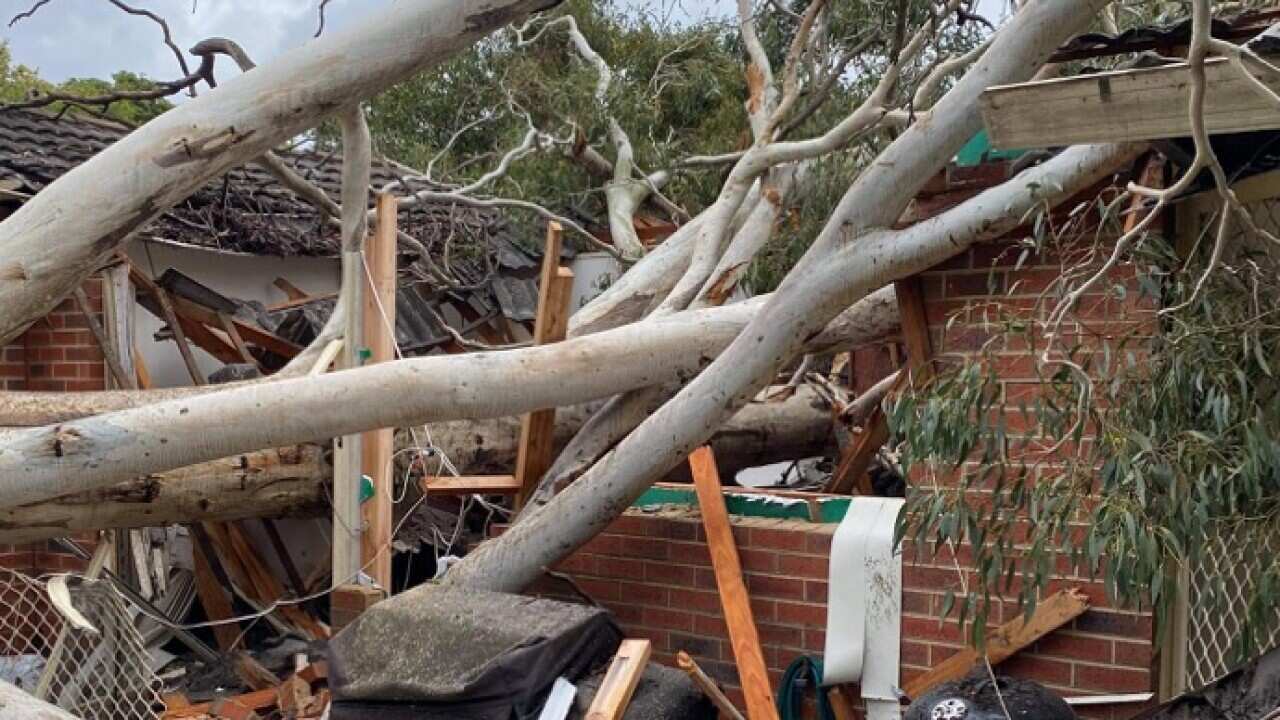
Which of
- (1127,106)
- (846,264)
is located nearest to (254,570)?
(846,264)

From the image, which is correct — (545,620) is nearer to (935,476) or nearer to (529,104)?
(935,476)

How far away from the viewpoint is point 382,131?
16.5 meters

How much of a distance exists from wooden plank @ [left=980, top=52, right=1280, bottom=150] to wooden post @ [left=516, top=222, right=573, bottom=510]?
285 cm

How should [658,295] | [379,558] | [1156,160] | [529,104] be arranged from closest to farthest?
[1156,160], [379,558], [658,295], [529,104]

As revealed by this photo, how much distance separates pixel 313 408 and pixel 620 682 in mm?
1536

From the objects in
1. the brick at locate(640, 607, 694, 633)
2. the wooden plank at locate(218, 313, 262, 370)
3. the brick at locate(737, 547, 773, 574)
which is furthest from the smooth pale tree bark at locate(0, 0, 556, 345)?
the wooden plank at locate(218, 313, 262, 370)

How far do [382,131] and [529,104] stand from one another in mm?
3200

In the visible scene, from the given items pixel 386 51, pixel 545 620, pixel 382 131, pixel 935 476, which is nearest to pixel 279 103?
pixel 386 51

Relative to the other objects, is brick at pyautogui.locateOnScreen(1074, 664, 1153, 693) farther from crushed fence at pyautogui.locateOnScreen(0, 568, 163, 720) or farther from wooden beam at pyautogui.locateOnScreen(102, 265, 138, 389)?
wooden beam at pyautogui.locateOnScreen(102, 265, 138, 389)

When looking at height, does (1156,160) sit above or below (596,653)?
above

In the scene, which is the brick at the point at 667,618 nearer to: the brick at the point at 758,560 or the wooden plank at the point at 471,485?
the brick at the point at 758,560

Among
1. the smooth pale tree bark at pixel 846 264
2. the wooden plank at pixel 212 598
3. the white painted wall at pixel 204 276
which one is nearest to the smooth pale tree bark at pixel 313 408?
the smooth pale tree bark at pixel 846 264

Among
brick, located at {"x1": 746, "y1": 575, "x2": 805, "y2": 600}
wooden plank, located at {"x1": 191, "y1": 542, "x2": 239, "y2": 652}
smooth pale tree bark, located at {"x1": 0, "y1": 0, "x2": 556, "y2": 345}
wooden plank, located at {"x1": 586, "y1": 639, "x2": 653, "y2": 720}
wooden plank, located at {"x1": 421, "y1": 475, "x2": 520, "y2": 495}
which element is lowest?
wooden plank, located at {"x1": 191, "y1": 542, "x2": 239, "y2": 652}

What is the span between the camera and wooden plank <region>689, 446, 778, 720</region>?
5531mm
